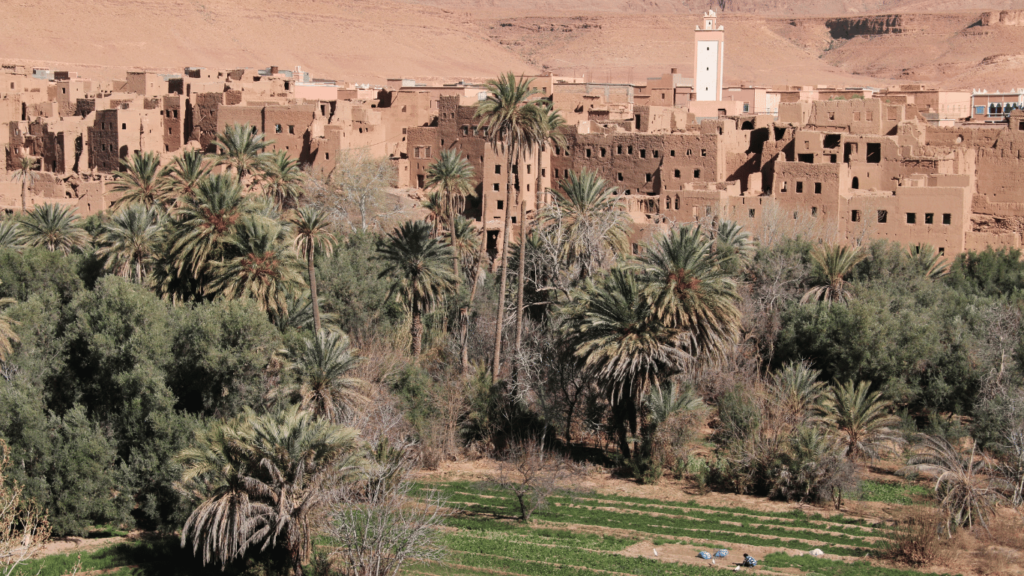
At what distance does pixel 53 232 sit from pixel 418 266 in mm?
14237

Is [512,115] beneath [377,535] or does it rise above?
above

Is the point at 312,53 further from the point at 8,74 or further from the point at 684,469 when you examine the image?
the point at 684,469

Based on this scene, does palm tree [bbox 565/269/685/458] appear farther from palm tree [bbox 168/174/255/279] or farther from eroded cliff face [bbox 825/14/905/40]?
eroded cliff face [bbox 825/14/905/40]

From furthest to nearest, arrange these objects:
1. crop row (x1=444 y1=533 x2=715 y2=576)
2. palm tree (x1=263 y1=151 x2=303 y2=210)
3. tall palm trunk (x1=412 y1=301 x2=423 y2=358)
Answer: palm tree (x1=263 y1=151 x2=303 y2=210)
tall palm trunk (x1=412 y1=301 x2=423 y2=358)
crop row (x1=444 y1=533 x2=715 y2=576)

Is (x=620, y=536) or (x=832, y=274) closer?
(x=620, y=536)

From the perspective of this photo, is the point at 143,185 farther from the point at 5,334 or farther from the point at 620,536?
the point at 620,536

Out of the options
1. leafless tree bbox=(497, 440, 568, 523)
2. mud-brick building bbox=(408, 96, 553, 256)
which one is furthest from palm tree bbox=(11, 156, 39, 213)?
leafless tree bbox=(497, 440, 568, 523)

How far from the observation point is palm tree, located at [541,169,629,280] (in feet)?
102

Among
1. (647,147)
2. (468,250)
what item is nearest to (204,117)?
(647,147)

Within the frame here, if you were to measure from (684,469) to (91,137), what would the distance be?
1389 inches

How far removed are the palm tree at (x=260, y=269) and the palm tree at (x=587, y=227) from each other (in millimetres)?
7696

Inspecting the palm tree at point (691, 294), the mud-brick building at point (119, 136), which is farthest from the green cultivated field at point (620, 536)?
the mud-brick building at point (119, 136)

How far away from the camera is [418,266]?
3000 cm

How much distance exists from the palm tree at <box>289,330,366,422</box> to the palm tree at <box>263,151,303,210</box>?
534 inches
